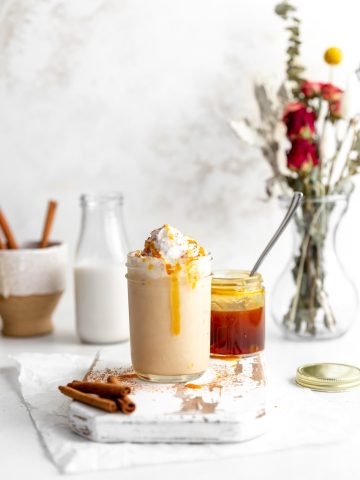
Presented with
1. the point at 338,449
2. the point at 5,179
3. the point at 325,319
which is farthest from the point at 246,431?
the point at 5,179

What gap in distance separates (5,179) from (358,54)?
0.88 m

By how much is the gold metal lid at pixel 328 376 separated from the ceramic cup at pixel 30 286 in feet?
2.01

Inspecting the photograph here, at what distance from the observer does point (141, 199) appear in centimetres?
194

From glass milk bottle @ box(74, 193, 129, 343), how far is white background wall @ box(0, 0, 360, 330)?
233mm

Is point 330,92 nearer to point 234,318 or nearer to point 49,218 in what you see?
point 234,318

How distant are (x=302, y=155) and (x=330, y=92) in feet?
0.50

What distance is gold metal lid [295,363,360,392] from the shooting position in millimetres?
1306

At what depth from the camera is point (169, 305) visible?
121 cm

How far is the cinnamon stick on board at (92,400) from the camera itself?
110 centimetres

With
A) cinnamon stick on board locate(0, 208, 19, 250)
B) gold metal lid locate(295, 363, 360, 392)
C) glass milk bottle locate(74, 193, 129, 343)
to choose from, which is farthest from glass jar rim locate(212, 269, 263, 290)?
cinnamon stick on board locate(0, 208, 19, 250)

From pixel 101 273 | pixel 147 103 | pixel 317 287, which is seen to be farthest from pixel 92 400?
pixel 147 103

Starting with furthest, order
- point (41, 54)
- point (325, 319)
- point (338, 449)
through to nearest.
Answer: point (41, 54)
point (325, 319)
point (338, 449)

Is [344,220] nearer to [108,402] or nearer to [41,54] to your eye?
[41,54]

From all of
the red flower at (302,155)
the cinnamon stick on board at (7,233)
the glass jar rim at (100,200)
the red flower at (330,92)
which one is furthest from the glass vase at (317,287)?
the cinnamon stick on board at (7,233)
